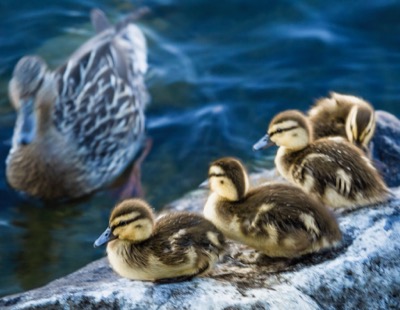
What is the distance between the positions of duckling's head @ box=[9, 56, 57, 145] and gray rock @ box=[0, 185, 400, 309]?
2.66 m

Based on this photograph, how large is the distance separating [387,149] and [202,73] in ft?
10.1

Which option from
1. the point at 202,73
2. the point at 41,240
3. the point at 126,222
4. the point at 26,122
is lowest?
the point at 41,240

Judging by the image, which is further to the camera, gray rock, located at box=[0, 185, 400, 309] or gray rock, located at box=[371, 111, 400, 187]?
gray rock, located at box=[371, 111, 400, 187]

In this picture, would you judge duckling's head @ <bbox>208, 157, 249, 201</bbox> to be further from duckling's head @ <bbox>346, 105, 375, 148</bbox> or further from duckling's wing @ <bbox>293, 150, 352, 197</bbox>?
duckling's head @ <bbox>346, 105, 375, 148</bbox>

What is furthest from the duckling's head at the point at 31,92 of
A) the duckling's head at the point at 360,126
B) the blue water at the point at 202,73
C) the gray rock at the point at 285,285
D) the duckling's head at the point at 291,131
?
the duckling's head at the point at 360,126

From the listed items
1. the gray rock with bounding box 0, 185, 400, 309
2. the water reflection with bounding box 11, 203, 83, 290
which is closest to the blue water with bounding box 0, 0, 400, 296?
the water reflection with bounding box 11, 203, 83, 290

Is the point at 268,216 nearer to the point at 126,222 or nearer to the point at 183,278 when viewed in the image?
the point at 183,278

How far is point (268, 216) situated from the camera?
4.42m

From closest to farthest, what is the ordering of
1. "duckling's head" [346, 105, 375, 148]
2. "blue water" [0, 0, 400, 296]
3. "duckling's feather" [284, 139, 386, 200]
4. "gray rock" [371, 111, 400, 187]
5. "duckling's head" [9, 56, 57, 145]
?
1. "duckling's feather" [284, 139, 386, 200]
2. "duckling's head" [346, 105, 375, 148]
3. "gray rock" [371, 111, 400, 187]
4. "blue water" [0, 0, 400, 296]
5. "duckling's head" [9, 56, 57, 145]

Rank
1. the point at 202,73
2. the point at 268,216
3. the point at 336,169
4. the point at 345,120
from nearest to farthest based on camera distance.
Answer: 1. the point at 268,216
2. the point at 336,169
3. the point at 345,120
4. the point at 202,73

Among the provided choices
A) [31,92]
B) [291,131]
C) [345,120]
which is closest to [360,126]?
[345,120]

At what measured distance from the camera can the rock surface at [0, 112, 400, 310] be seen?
159 inches

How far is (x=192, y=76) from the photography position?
340 inches

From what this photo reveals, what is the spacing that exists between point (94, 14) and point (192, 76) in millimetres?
1204
